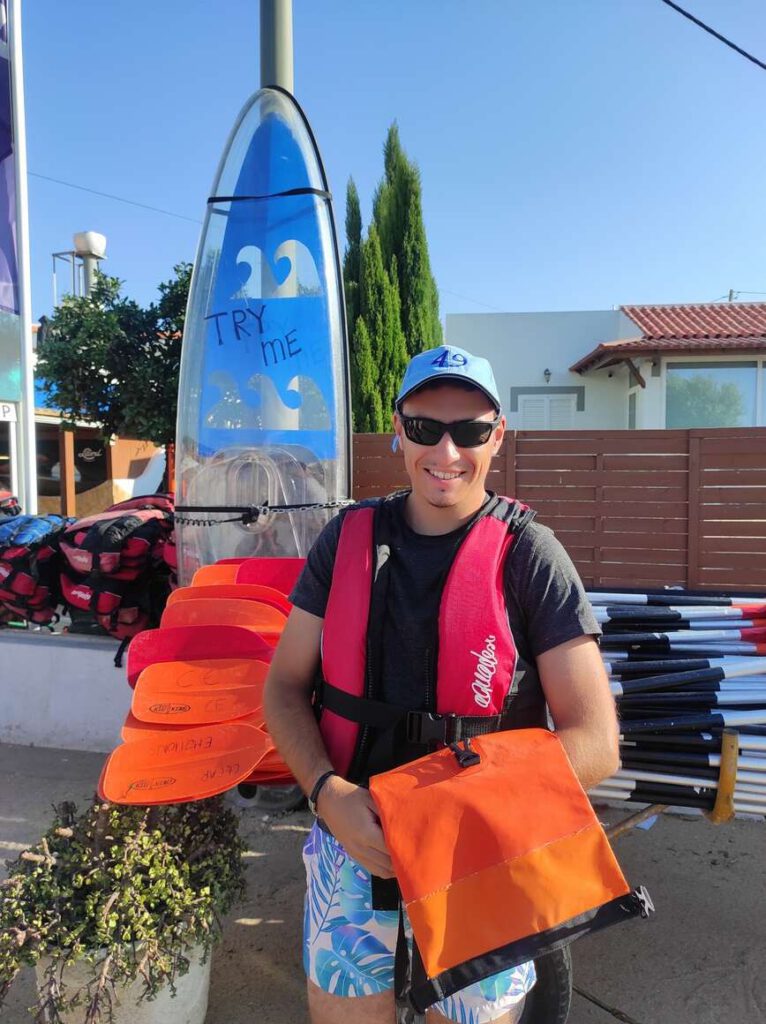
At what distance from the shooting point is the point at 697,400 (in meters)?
13.7

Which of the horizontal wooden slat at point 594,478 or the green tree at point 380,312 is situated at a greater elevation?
the green tree at point 380,312

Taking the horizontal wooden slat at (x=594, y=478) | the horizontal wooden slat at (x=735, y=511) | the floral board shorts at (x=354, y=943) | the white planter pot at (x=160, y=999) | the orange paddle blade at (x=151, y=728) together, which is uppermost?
the horizontal wooden slat at (x=594, y=478)

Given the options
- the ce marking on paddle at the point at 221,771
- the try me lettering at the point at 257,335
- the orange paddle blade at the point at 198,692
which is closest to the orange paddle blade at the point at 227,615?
the orange paddle blade at the point at 198,692

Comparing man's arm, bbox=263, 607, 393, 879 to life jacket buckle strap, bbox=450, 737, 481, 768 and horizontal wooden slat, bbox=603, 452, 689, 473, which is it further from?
horizontal wooden slat, bbox=603, 452, 689, 473

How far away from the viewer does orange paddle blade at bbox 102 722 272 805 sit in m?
2.01

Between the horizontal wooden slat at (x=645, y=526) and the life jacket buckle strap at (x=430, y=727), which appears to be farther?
the horizontal wooden slat at (x=645, y=526)

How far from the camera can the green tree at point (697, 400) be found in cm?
1361

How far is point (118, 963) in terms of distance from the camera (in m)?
1.83

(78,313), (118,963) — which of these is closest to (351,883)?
(118,963)

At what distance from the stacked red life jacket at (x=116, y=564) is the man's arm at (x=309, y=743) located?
2.57 meters

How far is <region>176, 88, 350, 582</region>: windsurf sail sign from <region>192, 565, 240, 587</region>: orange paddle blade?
64cm

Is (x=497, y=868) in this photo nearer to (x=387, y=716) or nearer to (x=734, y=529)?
(x=387, y=716)

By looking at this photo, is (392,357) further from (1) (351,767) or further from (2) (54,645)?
(1) (351,767)

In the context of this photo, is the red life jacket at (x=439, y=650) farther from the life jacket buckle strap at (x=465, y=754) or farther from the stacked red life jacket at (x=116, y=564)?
the stacked red life jacket at (x=116, y=564)
